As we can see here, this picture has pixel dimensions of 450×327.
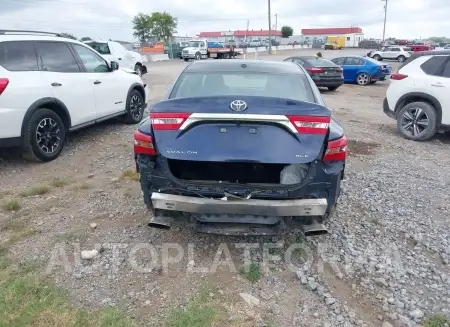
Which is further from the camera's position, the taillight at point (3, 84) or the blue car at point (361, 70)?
the blue car at point (361, 70)

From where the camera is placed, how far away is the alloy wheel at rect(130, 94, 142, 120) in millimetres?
8189

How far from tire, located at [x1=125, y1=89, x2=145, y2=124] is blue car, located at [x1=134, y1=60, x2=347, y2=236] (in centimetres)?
499

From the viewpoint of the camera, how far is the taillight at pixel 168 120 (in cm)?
302

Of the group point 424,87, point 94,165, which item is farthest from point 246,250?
point 424,87

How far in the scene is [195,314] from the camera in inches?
106

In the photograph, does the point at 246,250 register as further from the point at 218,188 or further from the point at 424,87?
the point at 424,87

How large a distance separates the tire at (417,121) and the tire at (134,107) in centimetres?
550

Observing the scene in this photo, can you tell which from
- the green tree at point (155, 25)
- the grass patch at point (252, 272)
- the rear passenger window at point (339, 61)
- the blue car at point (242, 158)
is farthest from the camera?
the green tree at point (155, 25)

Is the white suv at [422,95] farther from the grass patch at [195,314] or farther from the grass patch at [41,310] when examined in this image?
the grass patch at [41,310]

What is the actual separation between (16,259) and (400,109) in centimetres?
745

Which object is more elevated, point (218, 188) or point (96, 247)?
point (218, 188)

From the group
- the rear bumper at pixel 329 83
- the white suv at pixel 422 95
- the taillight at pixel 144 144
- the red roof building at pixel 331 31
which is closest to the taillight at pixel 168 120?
the taillight at pixel 144 144

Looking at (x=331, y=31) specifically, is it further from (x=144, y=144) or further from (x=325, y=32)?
(x=144, y=144)

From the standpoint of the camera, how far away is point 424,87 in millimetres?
7527
